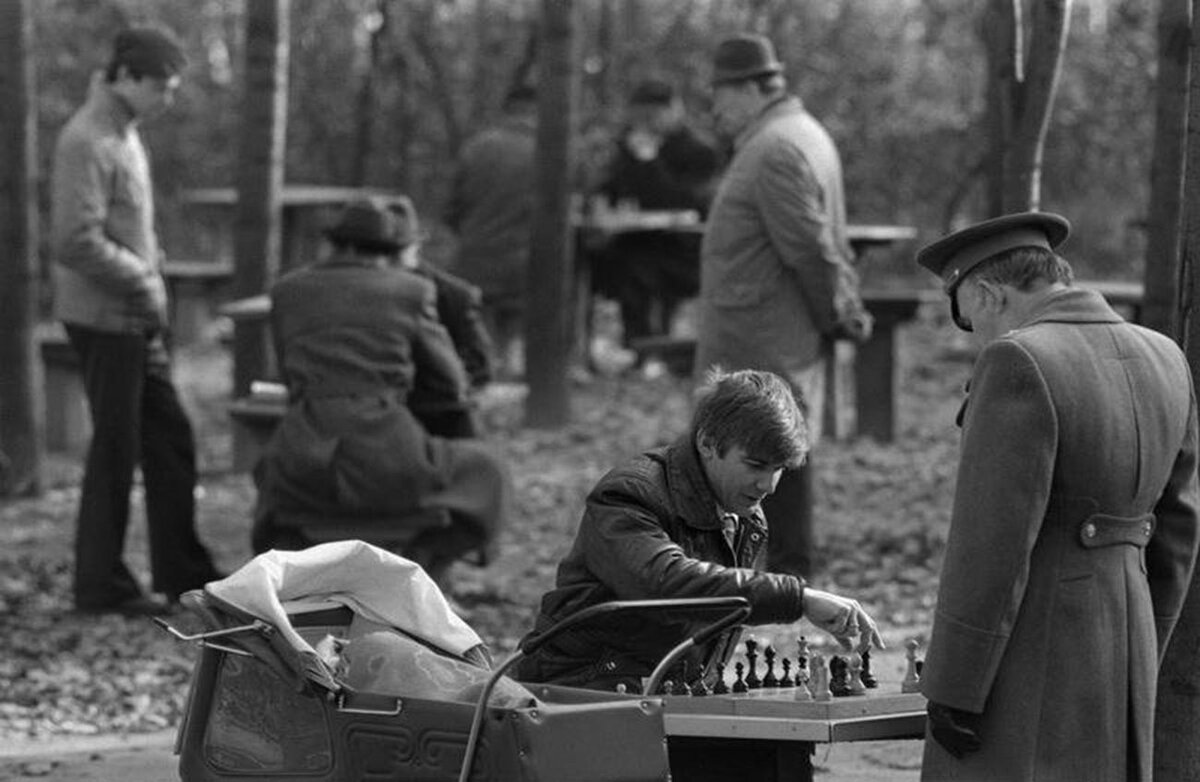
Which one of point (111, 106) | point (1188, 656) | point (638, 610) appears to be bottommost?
point (1188, 656)

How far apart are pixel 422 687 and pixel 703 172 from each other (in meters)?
14.6

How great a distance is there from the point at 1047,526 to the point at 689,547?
0.83 meters

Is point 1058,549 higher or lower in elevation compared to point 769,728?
higher

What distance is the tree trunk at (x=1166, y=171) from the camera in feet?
30.8

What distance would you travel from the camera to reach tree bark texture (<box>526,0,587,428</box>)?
14992mm

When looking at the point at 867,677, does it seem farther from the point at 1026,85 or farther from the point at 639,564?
the point at 1026,85

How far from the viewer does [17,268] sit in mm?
13039

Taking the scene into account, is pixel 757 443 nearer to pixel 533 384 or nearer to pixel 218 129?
pixel 533 384

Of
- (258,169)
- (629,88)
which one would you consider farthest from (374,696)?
(629,88)

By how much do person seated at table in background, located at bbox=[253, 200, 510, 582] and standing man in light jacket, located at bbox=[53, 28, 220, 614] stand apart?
0.52 m

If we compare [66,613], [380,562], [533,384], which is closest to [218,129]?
[533,384]

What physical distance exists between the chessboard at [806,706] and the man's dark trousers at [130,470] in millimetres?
5147

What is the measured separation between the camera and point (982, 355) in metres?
5.07

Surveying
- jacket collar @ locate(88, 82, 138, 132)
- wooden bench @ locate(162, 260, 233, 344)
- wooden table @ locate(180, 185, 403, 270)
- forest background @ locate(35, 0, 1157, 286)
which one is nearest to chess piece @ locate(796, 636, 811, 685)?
jacket collar @ locate(88, 82, 138, 132)
